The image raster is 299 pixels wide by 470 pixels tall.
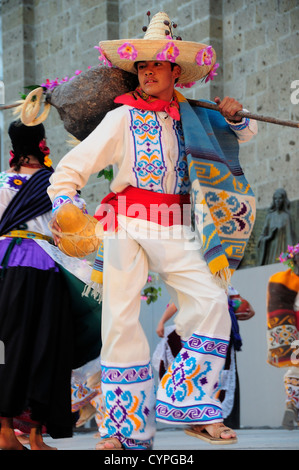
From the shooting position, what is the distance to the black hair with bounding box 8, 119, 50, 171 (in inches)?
214

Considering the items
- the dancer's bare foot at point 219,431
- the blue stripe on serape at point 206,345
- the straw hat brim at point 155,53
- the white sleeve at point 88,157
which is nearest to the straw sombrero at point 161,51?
the straw hat brim at point 155,53

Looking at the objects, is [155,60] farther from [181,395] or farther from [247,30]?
[247,30]

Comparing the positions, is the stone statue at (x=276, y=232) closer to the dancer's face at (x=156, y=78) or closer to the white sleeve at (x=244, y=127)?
the white sleeve at (x=244, y=127)

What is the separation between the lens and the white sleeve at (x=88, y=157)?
4410mm

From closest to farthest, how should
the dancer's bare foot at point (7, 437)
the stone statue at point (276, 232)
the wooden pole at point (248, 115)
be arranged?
the wooden pole at point (248, 115), the dancer's bare foot at point (7, 437), the stone statue at point (276, 232)

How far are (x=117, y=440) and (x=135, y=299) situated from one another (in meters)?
0.65

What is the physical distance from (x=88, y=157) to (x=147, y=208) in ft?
1.20

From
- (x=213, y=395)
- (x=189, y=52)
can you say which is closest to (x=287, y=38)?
(x=189, y=52)

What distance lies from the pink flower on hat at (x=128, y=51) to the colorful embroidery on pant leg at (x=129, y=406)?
57.1 inches

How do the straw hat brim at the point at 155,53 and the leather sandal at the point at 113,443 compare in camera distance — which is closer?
the leather sandal at the point at 113,443

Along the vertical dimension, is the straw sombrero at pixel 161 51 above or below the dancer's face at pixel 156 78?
above

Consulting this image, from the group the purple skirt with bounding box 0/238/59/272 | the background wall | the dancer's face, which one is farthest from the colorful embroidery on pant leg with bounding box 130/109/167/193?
the background wall

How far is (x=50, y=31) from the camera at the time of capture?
14062 millimetres

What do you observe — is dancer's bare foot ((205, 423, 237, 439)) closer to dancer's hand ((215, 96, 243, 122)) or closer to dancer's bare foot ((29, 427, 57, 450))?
dancer's bare foot ((29, 427, 57, 450))
